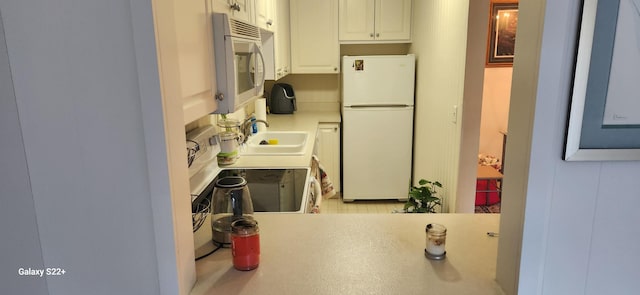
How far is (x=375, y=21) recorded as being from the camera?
4.16m

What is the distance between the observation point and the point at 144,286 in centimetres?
100

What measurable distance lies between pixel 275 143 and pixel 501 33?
2.50m

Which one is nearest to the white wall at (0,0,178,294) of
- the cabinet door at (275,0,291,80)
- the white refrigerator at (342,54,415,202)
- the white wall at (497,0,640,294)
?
the white wall at (497,0,640,294)

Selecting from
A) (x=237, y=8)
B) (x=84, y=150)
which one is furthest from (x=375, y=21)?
(x=84, y=150)

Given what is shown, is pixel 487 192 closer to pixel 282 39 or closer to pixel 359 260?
pixel 282 39

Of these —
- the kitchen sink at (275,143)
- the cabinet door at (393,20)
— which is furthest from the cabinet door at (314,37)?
the kitchen sink at (275,143)

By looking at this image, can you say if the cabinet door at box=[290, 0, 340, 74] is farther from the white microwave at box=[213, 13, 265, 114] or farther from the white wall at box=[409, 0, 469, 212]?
the white microwave at box=[213, 13, 265, 114]

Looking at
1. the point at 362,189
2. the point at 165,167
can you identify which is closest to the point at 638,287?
the point at 165,167

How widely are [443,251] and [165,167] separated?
79 cm

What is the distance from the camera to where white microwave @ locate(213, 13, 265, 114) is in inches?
53.4

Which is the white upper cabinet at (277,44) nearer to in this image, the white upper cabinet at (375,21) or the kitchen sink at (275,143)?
the kitchen sink at (275,143)

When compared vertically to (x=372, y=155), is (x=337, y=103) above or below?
above

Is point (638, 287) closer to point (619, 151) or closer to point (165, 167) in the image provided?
point (619, 151)

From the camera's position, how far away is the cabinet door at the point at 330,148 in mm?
4230
